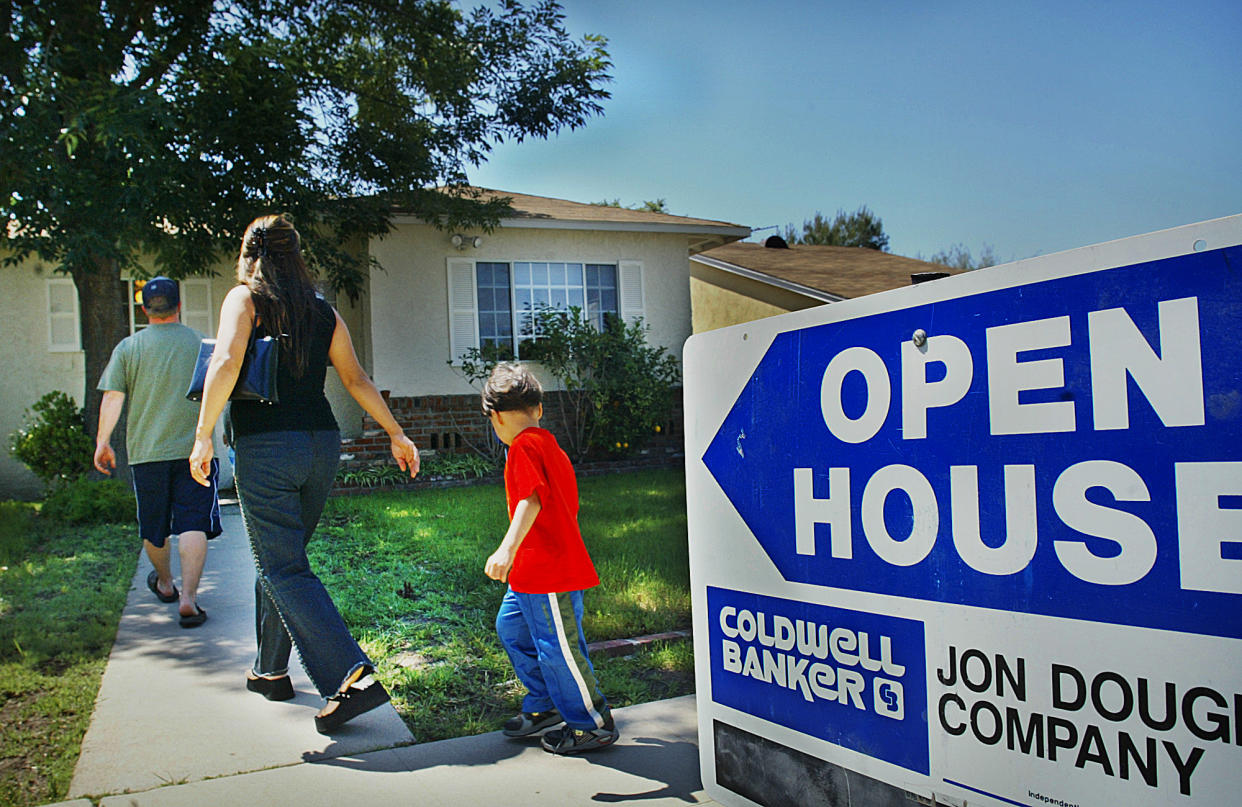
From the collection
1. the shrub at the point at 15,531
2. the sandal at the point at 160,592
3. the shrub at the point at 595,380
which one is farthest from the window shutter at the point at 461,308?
the sandal at the point at 160,592

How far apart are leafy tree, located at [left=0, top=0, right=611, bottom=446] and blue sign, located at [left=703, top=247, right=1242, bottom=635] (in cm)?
864

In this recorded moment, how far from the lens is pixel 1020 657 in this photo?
116 cm

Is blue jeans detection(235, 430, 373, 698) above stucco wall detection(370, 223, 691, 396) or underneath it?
underneath

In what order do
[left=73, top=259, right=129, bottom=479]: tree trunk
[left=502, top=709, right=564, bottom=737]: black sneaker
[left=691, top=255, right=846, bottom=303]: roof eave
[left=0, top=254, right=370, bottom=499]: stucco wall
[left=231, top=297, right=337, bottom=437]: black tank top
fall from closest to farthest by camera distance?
[left=502, top=709, right=564, bottom=737]: black sneaker, [left=231, top=297, right=337, bottom=437]: black tank top, [left=73, top=259, right=129, bottom=479]: tree trunk, [left=0, top=254, right=370, bottom=499]: stucco wall, [left=691, top=255, right=846, bottom=303]: roof eave

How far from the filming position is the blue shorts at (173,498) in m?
5.26

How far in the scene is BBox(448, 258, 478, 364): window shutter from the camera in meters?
14.2

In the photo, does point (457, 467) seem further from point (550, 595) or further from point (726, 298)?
point (550, 595)

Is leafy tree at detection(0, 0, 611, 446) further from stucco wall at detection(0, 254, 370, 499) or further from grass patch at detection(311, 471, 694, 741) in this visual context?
grass patch at detection(311, 471, 694, 741)

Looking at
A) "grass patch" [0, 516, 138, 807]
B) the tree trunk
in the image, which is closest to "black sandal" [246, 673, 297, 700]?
"grass patch" [0, 516, 138, 807]

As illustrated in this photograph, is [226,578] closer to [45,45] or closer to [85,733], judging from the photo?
[85,733]

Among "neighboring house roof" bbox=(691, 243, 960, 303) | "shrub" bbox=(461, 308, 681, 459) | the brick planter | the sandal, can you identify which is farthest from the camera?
"neighboring house roof" bbox=(691, 243, 960, 303)

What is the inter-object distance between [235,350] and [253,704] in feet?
5.01

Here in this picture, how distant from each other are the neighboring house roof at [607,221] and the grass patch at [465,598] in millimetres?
5929

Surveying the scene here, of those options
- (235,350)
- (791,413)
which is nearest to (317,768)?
(235,350)
